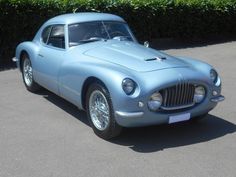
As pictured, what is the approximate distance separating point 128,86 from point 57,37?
7.90ft

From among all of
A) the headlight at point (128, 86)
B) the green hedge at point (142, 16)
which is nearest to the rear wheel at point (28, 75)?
the green hedge at point (142, 16)

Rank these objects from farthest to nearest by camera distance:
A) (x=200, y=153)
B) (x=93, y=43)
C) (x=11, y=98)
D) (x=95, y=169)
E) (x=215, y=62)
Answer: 1. (x=215, y=62)
2. (x=11, y=98)
3. (x=93, y=43)
4. (x=200, y=153)
5. (x=95, y=169)

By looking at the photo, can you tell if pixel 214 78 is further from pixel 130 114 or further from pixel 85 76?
pixel 85 76

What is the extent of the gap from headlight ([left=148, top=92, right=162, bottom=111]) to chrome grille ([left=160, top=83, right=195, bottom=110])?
3.2 inches

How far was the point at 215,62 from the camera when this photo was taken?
11.9m

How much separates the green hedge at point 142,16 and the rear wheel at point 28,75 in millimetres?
2934

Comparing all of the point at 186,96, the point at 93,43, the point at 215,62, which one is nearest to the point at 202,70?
the point at 186,96

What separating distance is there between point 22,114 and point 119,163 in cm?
252

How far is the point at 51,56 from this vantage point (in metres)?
7.39

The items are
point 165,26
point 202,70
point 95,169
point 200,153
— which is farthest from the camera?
point 165,26

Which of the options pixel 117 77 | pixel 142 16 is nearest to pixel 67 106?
pixel 117 77

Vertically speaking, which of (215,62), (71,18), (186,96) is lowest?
(215,62)

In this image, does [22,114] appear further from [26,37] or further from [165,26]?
[165,26]

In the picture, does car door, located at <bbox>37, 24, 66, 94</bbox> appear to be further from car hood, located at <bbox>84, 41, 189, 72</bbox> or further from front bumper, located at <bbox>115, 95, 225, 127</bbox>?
front bumper, located at <bbox>115, 95, 225, 127</bbox>
